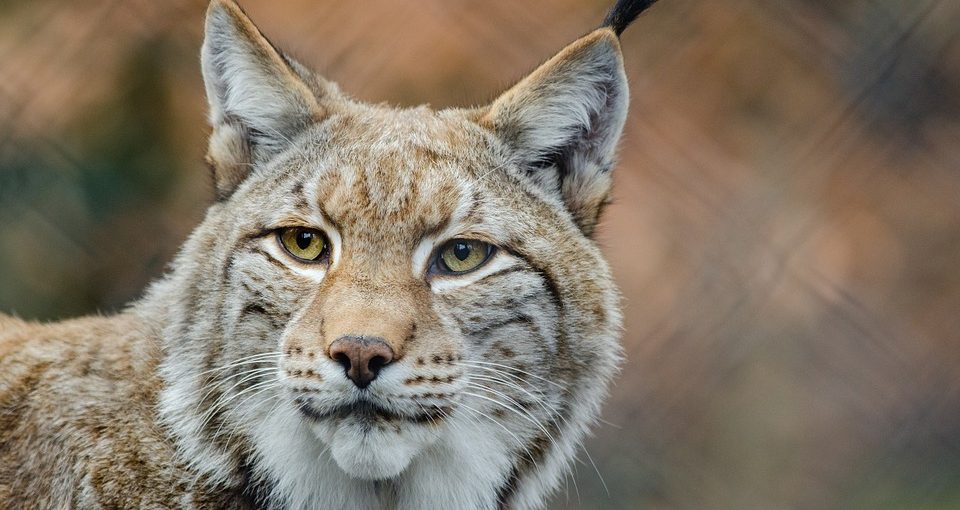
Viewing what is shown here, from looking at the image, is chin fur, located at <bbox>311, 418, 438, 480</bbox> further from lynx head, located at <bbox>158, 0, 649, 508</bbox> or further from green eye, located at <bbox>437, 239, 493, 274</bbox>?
green eye, located at <bbox>437, 239, 493, 274</bbox>

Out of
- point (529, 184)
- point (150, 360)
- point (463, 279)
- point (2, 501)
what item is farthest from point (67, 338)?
point (529, 184)

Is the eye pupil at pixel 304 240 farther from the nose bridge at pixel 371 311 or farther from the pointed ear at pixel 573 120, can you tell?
the pointed ear at pixel 573 120

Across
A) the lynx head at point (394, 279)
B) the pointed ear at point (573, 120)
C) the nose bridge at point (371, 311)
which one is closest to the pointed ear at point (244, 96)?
the lynx head at point (394, 279)

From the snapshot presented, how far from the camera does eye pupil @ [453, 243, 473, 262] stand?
3.22 m

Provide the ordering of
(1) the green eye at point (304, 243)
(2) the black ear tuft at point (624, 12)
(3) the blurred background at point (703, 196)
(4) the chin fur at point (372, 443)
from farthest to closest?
(3) the blurred background at point (703, 196)
(2) the black ear tuft at point (624, 12)
(1) the green eye at point (304, 243)
(4) the chin fur at point (372, 443)

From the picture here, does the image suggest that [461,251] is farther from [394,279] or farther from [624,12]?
[624,12]

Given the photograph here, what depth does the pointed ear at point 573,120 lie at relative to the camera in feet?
11.5

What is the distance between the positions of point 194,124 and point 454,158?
264 cm

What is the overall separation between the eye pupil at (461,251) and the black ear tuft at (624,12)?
87cm

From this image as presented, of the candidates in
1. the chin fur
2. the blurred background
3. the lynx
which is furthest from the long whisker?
the blurred background

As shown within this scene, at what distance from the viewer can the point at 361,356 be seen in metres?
2.74

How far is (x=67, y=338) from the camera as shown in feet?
11.4

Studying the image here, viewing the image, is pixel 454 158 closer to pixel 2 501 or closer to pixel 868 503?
pixel 2 501

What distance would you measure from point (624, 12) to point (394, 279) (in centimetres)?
120
